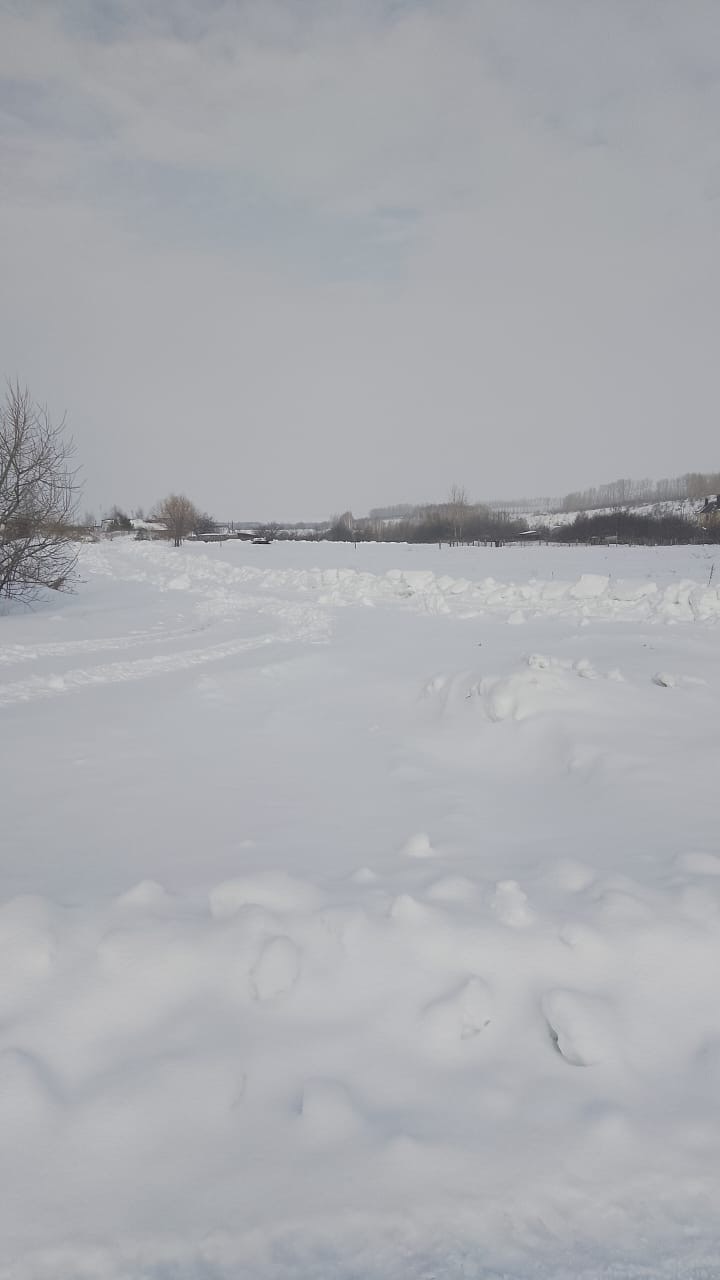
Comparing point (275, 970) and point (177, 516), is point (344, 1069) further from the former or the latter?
point (177, 516)

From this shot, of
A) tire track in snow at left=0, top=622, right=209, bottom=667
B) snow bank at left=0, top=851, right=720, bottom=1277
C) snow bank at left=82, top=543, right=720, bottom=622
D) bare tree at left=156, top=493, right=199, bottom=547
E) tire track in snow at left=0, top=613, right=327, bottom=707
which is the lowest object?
snow bank at left=0, top=851, right=720, bottom=1277

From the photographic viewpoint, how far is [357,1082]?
5.62 feet

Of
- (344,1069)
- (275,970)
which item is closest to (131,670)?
(275,970)

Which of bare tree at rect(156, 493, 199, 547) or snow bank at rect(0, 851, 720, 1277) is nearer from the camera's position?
snow bank at rect(0, 851, 720, 1277)

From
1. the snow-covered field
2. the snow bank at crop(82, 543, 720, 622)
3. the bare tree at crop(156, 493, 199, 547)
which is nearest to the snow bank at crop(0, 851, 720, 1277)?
the snow-covered field

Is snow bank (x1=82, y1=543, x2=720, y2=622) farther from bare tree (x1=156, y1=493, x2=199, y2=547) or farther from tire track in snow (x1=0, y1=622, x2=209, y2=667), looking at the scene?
bare tree (x1=156, y1=493, x2=199, y2=547)

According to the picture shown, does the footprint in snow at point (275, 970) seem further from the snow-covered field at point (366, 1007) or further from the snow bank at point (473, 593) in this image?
the snow bank at point (473, 593)

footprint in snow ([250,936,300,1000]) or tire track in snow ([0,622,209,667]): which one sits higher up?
tire track in snow ([0,622,209,667])

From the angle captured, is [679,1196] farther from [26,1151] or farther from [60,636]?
[60,636]

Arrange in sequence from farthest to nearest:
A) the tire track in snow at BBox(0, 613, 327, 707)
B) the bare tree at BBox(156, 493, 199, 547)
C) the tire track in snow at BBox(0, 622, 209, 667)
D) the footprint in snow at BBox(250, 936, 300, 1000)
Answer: the bare tree at BBox(156, 493, 199, 547) → the tire track in snow at BBox(0, 622, 209, 667) → the tire track in snow at BBox(0, 613, 327, 707) → the footprint in snow at BBox(250, 936, 300, 1000)

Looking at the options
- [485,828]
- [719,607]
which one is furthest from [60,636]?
[719,607]

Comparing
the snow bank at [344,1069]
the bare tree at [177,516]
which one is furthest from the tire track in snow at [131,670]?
the bare tree at [177,516]

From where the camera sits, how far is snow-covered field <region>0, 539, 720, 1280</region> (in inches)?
53.9

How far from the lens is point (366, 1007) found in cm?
199
